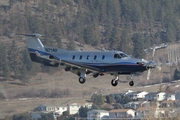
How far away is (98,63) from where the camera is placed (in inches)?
2842

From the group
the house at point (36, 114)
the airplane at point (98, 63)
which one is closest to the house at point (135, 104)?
the house at point (36, 114)

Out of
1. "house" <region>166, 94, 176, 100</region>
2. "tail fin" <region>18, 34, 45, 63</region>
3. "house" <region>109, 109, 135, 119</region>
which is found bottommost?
"house" <region>109, 109, 135, 119</region>

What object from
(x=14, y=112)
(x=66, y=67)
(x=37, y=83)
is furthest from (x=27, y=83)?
(x=66, y=67)

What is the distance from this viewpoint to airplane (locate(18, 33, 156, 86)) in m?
70.9

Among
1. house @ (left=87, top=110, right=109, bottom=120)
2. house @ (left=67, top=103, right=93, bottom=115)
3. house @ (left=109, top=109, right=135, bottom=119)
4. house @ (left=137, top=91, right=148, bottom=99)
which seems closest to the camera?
house @ (left=109, top=109, right=135, bottom=119)

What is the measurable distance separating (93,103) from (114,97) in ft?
28.6

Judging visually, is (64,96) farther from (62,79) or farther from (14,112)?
(14,112)

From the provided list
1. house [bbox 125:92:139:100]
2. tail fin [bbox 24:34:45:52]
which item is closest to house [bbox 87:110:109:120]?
house [bbox 125:92:139:100]

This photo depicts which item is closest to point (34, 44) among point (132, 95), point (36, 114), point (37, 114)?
point (36, 114)

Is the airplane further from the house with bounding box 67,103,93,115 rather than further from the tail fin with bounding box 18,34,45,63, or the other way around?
the house with bounding box 67,103,93,115

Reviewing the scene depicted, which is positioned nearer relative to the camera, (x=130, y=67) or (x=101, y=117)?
(x=130, y=67)

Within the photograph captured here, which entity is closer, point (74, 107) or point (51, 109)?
point (51, 109)

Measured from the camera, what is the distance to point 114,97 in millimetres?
188375

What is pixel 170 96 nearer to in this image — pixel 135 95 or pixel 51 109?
pixel 135 95
